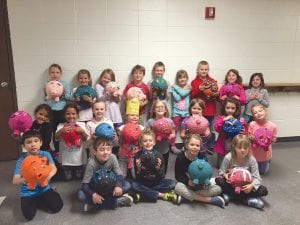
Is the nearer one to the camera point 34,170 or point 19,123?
point 34,170

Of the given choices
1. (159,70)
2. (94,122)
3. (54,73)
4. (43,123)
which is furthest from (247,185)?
(54,73)

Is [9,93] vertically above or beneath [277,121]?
above

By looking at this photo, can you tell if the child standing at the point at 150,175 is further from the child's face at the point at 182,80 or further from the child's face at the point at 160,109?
the child's face at the point at 182,80

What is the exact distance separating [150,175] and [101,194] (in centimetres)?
48

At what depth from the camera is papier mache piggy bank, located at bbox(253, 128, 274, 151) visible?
336 centimetres

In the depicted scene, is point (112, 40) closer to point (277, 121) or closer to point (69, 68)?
point (69, 68)

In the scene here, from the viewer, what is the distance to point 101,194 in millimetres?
2723

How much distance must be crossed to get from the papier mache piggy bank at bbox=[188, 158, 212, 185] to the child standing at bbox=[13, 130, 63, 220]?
1.21 meters

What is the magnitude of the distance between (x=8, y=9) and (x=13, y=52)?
0.49 meters

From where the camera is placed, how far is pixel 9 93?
3756mm

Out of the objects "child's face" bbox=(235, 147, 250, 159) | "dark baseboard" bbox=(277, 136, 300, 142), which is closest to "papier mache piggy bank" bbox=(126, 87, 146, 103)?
"child's face" bbox=(235, 147, 250, 159)

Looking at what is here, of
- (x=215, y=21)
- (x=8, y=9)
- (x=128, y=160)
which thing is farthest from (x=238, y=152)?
(x=8, y=9)

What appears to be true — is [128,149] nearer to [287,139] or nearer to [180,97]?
[180,97]

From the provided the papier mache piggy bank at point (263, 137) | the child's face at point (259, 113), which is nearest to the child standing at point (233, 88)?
the child's face at point (259, 113)
